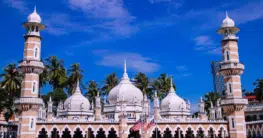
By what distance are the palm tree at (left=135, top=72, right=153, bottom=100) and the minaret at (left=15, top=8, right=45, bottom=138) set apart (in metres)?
34.8

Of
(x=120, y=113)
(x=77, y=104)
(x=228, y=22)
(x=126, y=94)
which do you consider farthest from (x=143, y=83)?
(x=228, y=22)

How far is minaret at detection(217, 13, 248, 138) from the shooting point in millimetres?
42656

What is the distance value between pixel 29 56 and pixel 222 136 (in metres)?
28.8

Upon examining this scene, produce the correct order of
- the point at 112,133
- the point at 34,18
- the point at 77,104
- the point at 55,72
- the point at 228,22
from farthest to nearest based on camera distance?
1. the point at 55,72
2. the point at 77,104
3. the point at 112,133
4. the point at 228,22
5. the point at 34,18

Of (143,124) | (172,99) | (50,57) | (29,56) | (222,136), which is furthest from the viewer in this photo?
(50,57)

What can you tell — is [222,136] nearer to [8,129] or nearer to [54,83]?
[8,129]

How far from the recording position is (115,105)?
5156 cm

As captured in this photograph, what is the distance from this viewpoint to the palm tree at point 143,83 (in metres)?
74.4

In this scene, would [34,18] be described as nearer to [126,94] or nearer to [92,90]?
[126,94]

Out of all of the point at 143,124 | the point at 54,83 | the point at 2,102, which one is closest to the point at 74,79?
the point at 54,83

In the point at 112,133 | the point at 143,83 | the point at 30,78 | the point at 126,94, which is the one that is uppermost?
the point at 143,83

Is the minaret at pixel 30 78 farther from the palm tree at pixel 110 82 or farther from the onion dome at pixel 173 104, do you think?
the palm tree at pixel 110 82

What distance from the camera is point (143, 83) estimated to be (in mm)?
74500

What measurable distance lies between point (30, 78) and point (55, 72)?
29.5m
